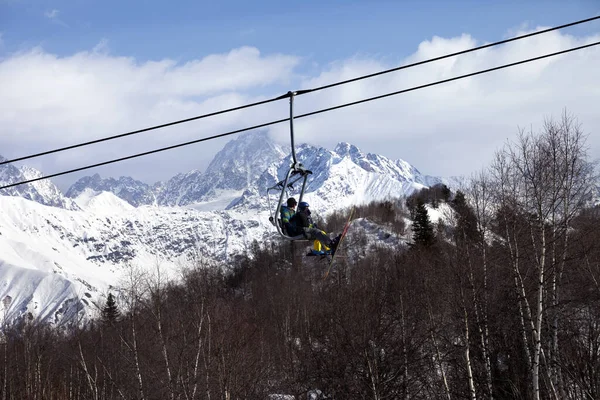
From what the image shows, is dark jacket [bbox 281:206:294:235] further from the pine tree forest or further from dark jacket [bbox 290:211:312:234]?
the pine tree forest

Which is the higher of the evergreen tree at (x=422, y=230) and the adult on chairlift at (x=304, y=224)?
the evergreen tree at (x=422, y=230)

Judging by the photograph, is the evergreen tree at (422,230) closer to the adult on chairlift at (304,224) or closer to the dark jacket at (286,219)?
the adult on chairlift at (304,224)

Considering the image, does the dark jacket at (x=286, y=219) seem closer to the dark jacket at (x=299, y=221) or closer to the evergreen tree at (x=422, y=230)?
the dark jacket at (x=299, y=221)

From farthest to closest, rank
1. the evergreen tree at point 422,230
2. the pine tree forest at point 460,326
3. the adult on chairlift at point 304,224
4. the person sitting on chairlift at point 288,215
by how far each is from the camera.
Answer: the evergreen tree at point 422,230 < the pine tree forest at point 460,326 < the adult on chairlift at point 304,224 < the person sitting on chairlift at point 288,215

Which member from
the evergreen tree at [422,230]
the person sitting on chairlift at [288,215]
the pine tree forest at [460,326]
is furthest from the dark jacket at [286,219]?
the evergreen tree at [422,230]

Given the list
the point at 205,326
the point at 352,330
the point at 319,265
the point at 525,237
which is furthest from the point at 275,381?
the point at 319,265

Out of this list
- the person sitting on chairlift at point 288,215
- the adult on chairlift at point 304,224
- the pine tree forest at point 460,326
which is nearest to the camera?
the person sitting on chairlift at point 288,215

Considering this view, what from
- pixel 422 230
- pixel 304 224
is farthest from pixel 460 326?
pixel 422 230

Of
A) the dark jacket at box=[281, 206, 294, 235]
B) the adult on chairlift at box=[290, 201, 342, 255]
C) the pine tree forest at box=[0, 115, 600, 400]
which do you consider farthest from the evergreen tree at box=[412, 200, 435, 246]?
the dark jacket at box=[281, 206, 294, 235]

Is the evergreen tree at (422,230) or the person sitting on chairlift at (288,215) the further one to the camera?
the evergreen tree at (422,230)

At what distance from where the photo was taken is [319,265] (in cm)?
8819

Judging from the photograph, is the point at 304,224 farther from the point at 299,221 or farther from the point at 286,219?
the point at 286,219

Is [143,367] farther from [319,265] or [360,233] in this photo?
[360,233]

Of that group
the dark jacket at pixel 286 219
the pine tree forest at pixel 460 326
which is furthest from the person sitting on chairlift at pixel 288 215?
the pine tree forest at pixel 460 326
